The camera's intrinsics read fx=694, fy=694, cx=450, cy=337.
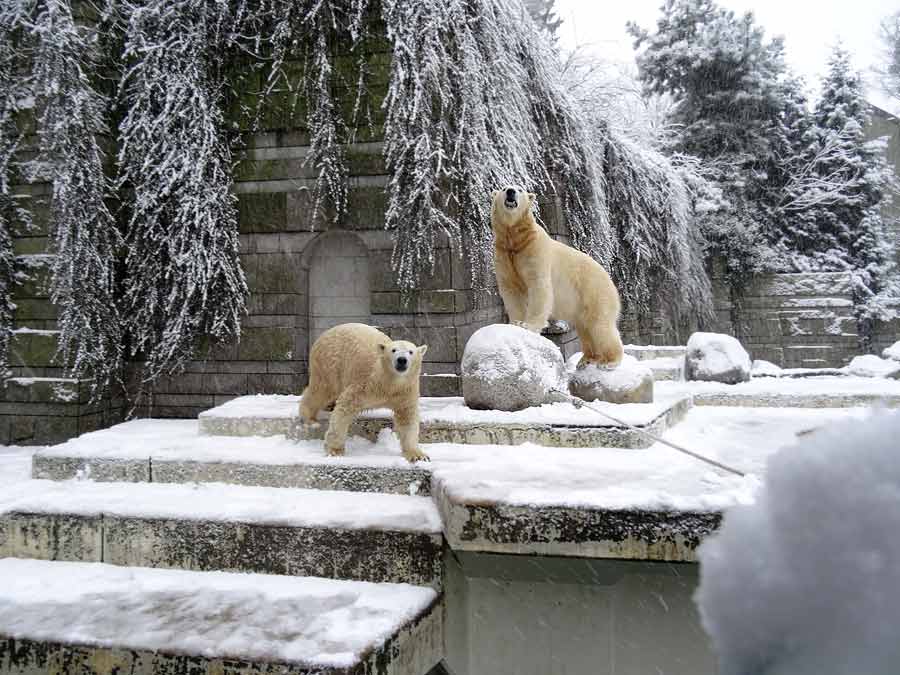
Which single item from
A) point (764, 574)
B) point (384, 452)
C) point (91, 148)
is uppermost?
point (91, 148)

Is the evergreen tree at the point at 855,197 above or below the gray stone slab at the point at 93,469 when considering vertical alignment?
above

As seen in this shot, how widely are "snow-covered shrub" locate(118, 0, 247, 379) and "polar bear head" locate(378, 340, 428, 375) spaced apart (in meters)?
3.37

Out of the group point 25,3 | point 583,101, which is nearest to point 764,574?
point 25,3

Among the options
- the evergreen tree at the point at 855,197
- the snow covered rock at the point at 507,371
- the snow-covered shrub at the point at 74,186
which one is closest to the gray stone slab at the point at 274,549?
the snow covered rock at the point at 507,371

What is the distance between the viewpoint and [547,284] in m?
4.38

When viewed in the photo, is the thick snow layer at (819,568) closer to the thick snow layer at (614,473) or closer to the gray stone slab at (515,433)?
the thick snow layer at (614,473)

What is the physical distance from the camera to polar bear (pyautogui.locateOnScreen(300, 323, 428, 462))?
3.43 meters

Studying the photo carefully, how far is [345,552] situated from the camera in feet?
9.82

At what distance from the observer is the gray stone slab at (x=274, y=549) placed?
294 cm

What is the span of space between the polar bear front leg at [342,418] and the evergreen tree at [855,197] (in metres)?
15.4

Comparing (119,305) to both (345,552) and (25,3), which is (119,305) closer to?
(25,3)

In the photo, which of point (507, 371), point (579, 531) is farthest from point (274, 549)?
point (507, 371)

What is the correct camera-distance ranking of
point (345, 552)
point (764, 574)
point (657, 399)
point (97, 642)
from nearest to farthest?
point (764, 574)
point (97, 642)
point (345, 552)
point (657, 399)

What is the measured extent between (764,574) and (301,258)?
239 inches
